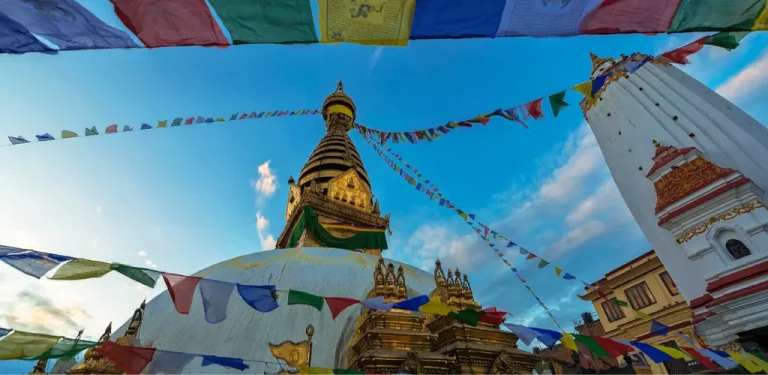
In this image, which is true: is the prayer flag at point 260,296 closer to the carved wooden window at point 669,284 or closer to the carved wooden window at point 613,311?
the carved wooden window at point 669,284

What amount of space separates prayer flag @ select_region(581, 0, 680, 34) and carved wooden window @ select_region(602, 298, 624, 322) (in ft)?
62.5

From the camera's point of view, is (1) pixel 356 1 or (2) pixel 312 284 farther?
(2) pixel 312 284

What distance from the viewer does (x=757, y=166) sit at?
9.88 m

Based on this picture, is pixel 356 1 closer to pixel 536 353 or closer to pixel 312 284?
pixel 312 284

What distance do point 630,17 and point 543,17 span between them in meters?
0.86

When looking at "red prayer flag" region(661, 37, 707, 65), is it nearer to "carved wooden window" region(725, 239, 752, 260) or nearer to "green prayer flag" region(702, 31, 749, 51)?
"green prayer flag" region(702, 31, 749, 51)

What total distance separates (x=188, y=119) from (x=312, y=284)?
6.26 metres

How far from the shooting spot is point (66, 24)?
2783mm

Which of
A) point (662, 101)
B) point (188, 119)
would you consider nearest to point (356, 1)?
point (188, 119)

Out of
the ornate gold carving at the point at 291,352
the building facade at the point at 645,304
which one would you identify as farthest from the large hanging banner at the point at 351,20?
the building facade at the point at 645,304

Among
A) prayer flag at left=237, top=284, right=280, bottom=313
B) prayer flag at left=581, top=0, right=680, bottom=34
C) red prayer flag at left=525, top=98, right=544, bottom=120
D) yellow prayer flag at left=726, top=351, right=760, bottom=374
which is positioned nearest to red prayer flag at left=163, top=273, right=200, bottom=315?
prayer flag at left=237, top=284, right=280, bottom=313

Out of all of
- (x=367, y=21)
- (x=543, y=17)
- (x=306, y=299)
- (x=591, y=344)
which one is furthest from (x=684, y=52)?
(x=306, y=299)

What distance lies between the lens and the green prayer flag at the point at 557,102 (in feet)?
24.0

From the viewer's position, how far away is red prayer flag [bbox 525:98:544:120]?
771cm
